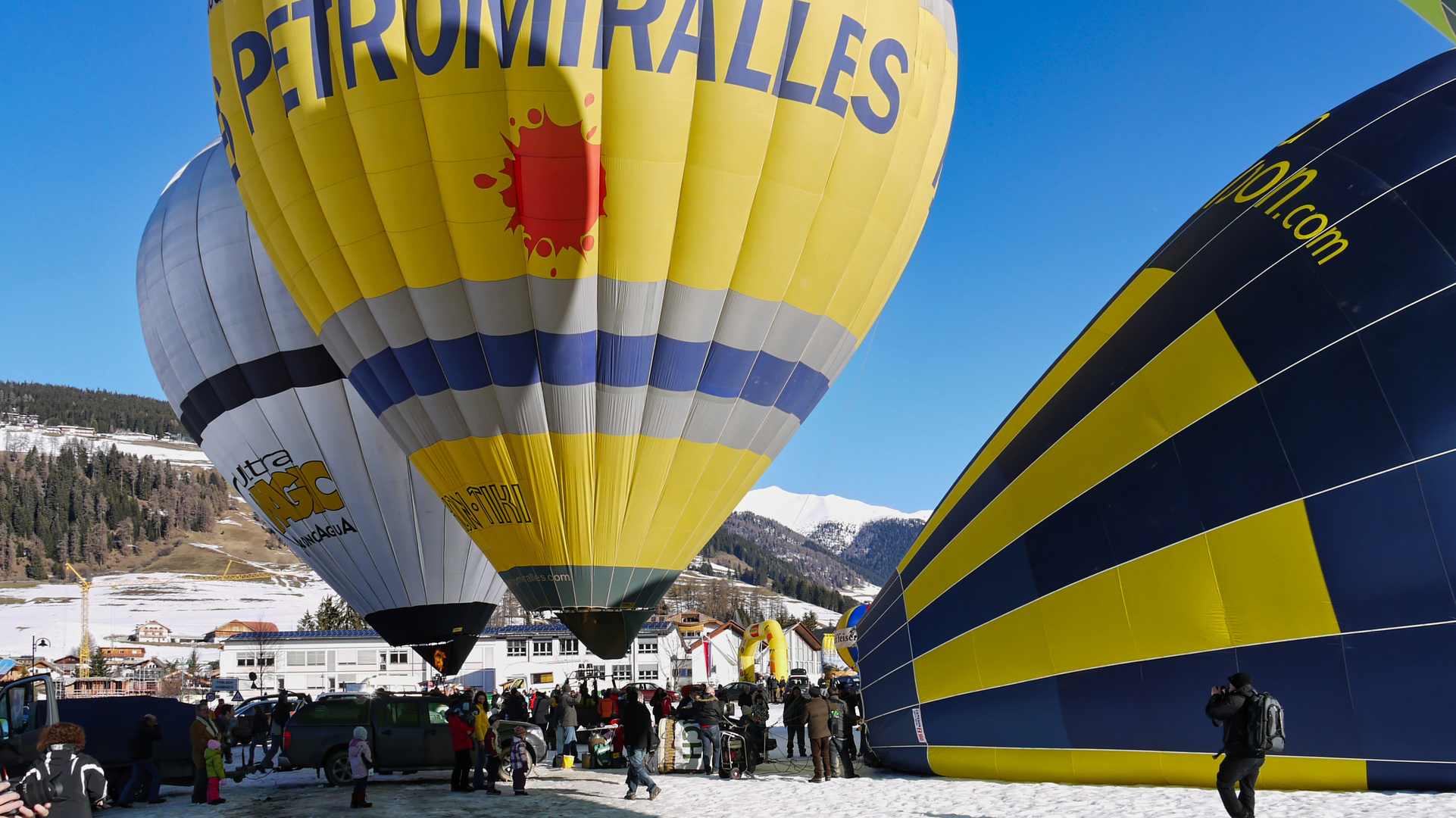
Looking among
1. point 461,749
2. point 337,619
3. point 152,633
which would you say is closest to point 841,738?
point 461,749

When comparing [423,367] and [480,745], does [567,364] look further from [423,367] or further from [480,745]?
[480,745]

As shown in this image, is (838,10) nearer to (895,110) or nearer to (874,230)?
(895,110)

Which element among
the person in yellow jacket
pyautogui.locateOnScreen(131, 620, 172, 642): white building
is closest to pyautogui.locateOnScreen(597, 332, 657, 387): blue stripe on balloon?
the person in yellow jacket

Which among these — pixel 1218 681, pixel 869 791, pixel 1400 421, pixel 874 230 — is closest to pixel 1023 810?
pixel 1218 681

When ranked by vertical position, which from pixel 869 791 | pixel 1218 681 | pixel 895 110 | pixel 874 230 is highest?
pixel 895 110

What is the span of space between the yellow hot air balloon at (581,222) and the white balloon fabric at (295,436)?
4.30m

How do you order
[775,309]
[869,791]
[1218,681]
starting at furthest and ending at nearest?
[775,309] < [869,791] < [1218,681]

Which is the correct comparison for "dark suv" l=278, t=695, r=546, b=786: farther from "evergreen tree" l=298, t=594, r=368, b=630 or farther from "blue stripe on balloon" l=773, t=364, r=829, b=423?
"evergreen tree" l=298, t=594, r=368, b=630

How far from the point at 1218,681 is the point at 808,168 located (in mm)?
7630

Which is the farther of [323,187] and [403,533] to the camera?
[403,533]

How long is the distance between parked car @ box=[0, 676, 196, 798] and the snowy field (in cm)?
51

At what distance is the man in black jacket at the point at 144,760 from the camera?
1136 cm

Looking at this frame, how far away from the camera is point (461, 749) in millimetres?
12000

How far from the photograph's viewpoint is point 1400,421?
23.2 feet
